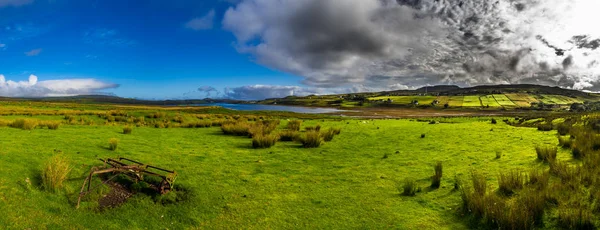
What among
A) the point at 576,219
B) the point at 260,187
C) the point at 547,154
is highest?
the point at 547,154

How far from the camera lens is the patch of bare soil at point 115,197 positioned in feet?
27.6

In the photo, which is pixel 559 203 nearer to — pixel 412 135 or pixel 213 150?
pixel 213 150

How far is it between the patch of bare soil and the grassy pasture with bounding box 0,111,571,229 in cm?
31

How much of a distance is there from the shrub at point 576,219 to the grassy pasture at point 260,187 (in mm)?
2143

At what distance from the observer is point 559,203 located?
25.9 feet

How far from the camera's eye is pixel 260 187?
1121cm

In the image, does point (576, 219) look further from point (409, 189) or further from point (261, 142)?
point (261, 142)

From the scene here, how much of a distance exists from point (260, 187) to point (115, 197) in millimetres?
4685

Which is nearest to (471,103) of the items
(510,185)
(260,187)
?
(510,185)

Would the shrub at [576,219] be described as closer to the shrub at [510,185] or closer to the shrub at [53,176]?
the shrub at [510,185]

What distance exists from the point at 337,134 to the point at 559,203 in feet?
69.2

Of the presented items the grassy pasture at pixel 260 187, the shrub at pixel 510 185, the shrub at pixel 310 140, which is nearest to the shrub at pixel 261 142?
the grassy pasture at pixel 260 187

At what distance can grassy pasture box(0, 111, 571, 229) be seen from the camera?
25.7 ft

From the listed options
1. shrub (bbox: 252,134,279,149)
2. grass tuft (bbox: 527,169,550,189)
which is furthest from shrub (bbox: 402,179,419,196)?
shrub (bbox: 252,134,279,149)
